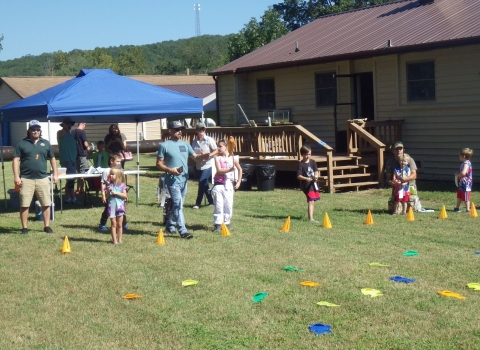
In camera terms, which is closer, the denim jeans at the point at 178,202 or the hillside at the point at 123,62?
the denim jeans at the point at 178,202

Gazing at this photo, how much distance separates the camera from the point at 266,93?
23453mm

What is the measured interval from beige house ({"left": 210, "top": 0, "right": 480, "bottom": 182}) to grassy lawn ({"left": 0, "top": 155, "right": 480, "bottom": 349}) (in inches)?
222

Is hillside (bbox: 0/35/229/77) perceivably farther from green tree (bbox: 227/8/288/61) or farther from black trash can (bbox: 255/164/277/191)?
black trash can (bbox: 255/164/277/191)

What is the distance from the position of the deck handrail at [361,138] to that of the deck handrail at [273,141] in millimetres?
738

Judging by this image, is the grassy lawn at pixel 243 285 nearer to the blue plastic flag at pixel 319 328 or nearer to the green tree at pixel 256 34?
the blue plastic flag at pixel 319 328

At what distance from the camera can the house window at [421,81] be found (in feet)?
59.6

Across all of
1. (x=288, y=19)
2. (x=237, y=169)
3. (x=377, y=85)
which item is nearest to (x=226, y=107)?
(x=377, y=85)

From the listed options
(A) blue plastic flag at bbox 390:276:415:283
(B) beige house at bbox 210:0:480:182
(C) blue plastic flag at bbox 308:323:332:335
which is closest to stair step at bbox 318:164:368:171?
(B) beige house at bbox 210:0:480:182

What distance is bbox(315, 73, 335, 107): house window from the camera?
20.9 m

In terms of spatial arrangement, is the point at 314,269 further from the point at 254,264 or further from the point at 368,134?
the point at 368,134

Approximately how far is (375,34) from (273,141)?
446 cm

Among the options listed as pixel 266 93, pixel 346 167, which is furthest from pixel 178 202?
pixel 266 93

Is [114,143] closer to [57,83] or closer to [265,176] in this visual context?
[265,176]

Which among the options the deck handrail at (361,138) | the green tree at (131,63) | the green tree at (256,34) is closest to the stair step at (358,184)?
the deck handrail at (361,138)
